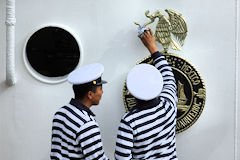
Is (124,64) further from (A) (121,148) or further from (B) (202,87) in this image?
(A) (121,148)

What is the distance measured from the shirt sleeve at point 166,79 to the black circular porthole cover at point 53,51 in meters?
0.68

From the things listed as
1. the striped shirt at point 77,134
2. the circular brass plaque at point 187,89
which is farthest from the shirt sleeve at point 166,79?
the striped shirt at point 77,134

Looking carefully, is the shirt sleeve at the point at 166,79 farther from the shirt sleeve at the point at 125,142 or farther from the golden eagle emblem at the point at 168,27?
the shirt sleeve at the point at 125,142

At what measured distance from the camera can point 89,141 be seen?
176cm

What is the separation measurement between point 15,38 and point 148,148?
1.47m

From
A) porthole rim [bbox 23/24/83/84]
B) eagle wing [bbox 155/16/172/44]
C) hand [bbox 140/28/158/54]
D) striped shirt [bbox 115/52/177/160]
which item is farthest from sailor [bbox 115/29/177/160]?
porthole rim [bbox 23/24/83/84]

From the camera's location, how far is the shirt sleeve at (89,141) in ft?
5.77

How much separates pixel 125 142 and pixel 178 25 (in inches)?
40.6

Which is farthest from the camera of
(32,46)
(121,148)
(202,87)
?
(32,46)

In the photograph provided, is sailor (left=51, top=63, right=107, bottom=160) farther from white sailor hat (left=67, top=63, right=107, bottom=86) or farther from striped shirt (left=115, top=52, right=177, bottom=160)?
striped shirt (left=115, top=52, right=177, bottom=160)

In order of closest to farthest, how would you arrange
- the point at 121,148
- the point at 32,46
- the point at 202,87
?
the point at 121,148 < the point at 202,87 < the point at 32,46

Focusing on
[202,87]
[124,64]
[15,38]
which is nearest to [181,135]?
[202,87]

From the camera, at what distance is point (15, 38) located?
2.47 m

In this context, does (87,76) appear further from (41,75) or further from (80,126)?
(41,75)
